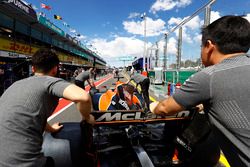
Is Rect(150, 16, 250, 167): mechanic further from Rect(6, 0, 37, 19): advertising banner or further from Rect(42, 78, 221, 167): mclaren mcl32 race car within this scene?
Rect(6, 0, 37, 19): advertising banner

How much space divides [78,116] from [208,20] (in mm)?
4785

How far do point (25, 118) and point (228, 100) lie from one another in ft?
4.87

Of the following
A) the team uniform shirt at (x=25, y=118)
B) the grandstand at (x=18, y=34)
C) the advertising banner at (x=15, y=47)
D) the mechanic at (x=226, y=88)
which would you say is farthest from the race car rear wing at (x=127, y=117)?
the advertising banner at (x=15, y=47)

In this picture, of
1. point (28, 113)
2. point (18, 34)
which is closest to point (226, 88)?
point (28, 113)

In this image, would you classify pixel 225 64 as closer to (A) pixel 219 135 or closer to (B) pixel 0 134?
(A) pixel 219 135

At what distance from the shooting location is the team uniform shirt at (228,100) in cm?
116

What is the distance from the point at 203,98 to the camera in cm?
129

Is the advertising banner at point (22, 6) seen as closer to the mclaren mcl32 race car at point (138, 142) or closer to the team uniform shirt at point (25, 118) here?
the mclaren mcl32 race car at point (138, 142)

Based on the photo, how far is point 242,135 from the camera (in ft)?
3.86

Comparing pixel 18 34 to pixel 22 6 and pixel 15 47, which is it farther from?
pixel 22 6

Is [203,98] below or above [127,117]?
above

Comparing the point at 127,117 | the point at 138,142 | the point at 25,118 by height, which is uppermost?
the point at 25,118

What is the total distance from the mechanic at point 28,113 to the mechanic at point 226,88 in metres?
0.85

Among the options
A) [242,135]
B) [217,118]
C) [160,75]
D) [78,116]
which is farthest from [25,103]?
[160,75]
